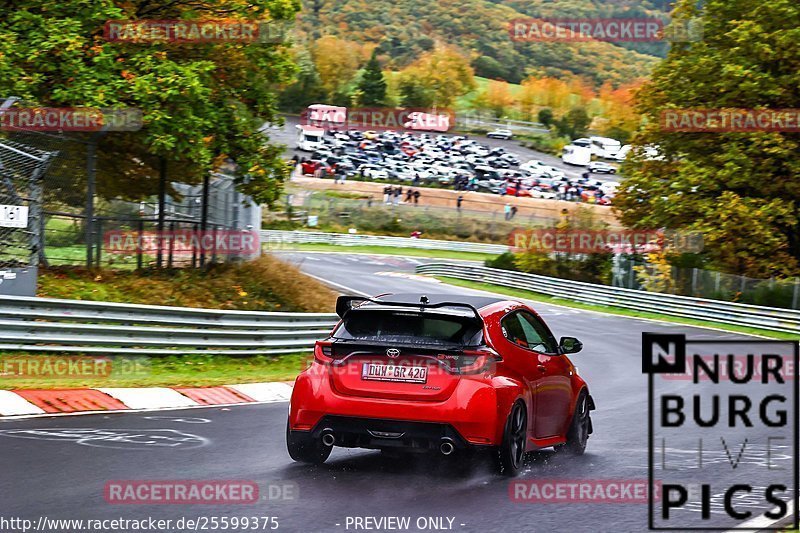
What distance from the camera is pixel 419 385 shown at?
8.88 metres

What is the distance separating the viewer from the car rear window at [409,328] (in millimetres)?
9086

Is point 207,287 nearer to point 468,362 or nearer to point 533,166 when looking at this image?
point 468,362

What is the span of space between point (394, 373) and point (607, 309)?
33.7m

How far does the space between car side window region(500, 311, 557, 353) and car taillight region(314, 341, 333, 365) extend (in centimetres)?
150

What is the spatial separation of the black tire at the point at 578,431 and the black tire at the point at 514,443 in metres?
1.44

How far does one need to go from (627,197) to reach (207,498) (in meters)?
35.8

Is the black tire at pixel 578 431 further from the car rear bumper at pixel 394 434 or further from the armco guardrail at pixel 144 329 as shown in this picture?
the armco guardrail at pixel 144 329

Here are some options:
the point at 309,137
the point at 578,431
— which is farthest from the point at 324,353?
the point at 309,137

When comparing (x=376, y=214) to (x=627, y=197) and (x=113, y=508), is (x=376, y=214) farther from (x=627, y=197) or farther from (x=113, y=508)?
(x=113, y=508)

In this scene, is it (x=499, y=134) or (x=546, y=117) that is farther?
(x=546, y=117)

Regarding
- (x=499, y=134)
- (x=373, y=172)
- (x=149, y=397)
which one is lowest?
(x=149, y=397)

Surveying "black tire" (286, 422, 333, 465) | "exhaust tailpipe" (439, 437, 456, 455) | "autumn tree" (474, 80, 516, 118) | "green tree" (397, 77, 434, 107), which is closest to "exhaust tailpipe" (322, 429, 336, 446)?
"black tire" (286, 422, 333, 465)

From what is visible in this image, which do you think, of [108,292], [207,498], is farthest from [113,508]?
[108,292]

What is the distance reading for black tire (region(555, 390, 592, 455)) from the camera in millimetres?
10781
